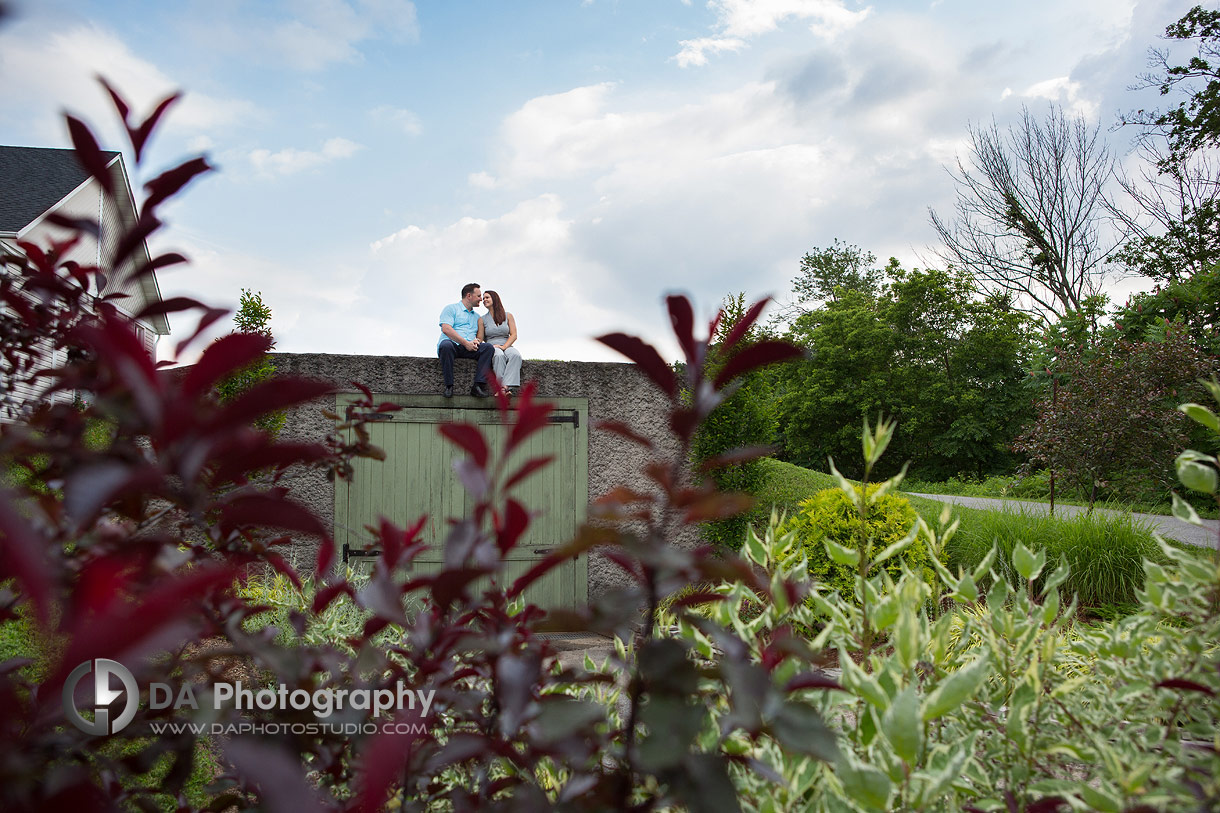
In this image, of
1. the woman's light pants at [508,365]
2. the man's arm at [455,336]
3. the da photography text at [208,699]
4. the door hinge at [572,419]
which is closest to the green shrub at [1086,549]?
the door hinge at [572,419]

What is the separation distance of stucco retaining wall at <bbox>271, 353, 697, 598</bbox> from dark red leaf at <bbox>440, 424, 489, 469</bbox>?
216 inches

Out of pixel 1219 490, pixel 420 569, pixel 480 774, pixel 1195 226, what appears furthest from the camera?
pixel 1195 226

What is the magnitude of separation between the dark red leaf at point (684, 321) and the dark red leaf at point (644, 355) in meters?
0.03

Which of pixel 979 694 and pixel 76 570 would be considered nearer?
pixel 76 570

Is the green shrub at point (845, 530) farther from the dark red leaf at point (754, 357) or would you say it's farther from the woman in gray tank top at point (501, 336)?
the dark red leaf at point (754, 357)

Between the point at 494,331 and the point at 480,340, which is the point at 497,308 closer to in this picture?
the point at 494,331

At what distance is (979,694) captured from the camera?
3.98 ft

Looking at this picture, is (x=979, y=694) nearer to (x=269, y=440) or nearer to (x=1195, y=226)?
(x=269, y=440)

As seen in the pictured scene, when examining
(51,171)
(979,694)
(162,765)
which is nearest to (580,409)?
(162,765)

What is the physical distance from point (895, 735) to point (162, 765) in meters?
2.88

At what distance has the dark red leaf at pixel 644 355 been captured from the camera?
0.68 metres

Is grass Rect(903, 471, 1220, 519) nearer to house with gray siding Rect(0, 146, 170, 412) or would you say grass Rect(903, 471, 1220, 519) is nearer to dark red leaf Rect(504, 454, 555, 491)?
dark red leaf Rect(504, 454, 555, 491)

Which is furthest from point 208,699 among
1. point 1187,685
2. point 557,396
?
point 557,396

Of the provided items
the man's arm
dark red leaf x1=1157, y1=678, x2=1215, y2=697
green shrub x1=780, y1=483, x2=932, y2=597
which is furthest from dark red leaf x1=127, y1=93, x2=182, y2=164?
the man's arm
